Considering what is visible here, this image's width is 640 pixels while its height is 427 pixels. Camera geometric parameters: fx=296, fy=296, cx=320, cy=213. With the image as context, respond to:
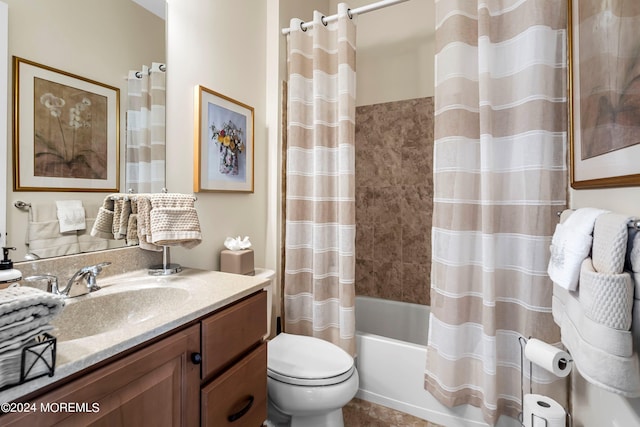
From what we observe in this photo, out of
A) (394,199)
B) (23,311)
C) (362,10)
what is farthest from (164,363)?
(394,199)

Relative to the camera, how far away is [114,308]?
98 centimetres

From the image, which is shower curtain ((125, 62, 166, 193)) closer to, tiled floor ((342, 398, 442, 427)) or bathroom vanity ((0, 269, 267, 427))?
bathroom vanity ((0, 269, 267, 427))

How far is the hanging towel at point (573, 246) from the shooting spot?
2.61 feet

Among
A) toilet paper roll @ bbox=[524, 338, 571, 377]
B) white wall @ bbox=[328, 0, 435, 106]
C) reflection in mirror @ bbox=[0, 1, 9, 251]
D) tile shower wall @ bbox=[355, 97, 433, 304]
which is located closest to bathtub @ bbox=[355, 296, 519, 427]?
toilet paper roll @ bbox=[524, 338, 571, 377]

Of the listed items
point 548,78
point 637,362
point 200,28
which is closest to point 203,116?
point 200,28

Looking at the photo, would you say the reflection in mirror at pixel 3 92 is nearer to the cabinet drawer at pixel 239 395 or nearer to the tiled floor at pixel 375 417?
the cabinet drawer at pixel 239 395

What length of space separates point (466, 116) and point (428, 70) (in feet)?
3.64

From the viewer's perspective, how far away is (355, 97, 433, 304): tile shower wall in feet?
7.55

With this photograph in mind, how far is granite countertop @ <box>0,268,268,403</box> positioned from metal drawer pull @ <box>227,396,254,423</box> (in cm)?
37

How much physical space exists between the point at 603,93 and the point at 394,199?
158cm

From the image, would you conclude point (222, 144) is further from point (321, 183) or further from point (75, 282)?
point (75, 282)

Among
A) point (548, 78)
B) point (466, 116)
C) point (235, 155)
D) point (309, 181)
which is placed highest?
point (548, 78)

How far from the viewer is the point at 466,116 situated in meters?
1.39

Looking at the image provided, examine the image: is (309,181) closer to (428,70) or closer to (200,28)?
(200,28)
